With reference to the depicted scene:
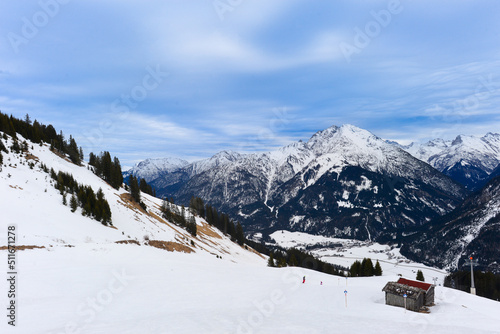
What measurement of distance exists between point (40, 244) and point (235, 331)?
2569cm

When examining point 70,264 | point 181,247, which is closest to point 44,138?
point 181,247

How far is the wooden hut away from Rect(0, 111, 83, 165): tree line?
8588cm

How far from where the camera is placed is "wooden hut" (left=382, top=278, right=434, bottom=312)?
36.7 metres

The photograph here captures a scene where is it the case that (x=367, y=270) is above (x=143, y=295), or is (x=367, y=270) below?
below

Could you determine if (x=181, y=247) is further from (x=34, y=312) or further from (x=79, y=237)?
(x=34, y=312)

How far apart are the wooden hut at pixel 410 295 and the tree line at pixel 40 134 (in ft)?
282

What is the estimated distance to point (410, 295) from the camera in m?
37.2

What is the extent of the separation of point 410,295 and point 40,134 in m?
109

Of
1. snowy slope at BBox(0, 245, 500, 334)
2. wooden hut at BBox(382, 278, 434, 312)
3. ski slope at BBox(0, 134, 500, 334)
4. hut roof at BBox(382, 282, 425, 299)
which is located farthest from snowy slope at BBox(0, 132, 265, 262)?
hut roof at BBox(382, 282, 425, 299)

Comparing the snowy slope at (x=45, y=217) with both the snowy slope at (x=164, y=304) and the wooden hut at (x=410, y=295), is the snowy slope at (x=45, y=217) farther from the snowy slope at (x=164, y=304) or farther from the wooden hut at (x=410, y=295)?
the wooden hut at (x=410, y=295)

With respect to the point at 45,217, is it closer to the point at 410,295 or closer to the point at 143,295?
the point at 143,295

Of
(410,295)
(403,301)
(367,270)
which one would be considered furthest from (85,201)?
(367,270)

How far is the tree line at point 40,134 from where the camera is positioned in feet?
211

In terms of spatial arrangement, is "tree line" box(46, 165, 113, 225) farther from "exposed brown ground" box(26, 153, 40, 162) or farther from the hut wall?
the hut wall
